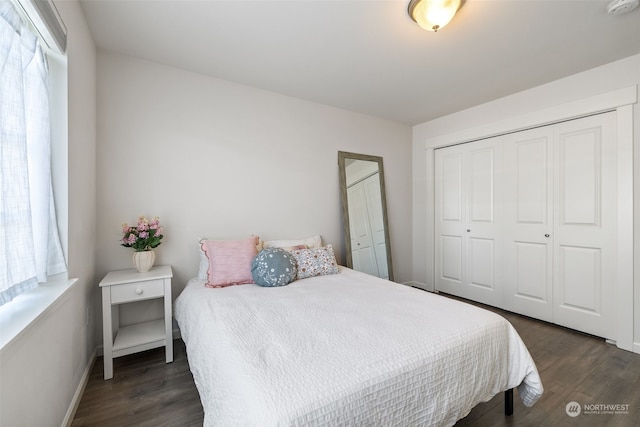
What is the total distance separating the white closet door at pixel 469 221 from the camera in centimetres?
313

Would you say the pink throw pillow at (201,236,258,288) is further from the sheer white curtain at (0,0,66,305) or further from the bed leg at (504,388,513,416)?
the bed leg at (504,388,513,416)

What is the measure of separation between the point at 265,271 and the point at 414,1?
207cm

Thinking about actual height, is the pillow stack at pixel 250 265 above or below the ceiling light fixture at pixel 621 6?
below

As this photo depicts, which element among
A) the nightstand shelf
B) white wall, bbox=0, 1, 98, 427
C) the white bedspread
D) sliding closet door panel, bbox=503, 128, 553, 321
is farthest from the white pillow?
sliding closet door panel, bbox=503, 128, 553, 321

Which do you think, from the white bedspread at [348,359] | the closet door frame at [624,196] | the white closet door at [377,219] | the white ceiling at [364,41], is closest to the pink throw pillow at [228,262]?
the white bedspread at [348,359]

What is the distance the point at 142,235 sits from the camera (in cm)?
200

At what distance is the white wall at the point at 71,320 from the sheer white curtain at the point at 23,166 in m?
0.15

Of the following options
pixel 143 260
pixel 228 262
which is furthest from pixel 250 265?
pixel 143 260

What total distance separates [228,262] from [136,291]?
64cm

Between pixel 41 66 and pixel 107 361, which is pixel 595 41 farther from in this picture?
pixel 107 361

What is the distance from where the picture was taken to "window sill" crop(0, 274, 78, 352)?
0.90 metres

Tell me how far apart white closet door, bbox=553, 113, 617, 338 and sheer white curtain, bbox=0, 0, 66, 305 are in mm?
3940

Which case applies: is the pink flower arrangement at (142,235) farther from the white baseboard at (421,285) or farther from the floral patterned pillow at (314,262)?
the white baseboard at (421,285)

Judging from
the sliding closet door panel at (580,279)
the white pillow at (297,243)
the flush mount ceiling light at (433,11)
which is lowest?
the sliding closet door panel at (580,279)
